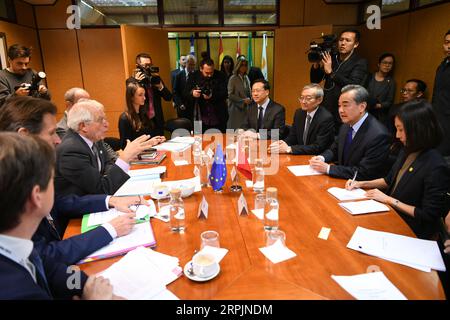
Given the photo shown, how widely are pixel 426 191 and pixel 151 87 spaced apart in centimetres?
335

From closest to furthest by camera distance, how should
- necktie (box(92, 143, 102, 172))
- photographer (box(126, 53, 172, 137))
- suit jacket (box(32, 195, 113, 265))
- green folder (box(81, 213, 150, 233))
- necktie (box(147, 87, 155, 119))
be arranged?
suit jacket (box(32, 195, 113, 265)) → green folder (box(81, 213, 150, 233)) → necktie (box(92, 143, 102, 172)) → photographer (box(126, 53, 172, 137)) → necktie (box(147, 87, 155, 119))

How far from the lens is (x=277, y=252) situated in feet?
4.18

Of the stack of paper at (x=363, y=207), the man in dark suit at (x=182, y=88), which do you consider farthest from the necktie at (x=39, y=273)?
the man in dark suit at (x=182, y=88)

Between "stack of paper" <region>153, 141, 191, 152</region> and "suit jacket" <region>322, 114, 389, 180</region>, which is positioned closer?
"suit jacket" <region>322, 114, 389, 180</region>

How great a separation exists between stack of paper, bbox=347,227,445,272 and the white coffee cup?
59cm

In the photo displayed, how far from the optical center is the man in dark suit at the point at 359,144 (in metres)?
2.19

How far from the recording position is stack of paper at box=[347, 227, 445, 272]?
46.5 inches

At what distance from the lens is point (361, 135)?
7.55 ft

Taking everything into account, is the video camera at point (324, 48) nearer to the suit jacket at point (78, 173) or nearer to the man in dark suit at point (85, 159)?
the man in dark suit at point (85, 159)

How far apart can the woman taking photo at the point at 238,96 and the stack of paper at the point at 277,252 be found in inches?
103

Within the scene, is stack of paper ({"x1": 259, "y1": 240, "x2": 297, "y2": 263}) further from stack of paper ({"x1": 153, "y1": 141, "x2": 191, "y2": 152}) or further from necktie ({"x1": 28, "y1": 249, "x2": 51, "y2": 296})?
stack of paper ({"x1": 153, "y1": 141, "x2": 191, "y2": 152})

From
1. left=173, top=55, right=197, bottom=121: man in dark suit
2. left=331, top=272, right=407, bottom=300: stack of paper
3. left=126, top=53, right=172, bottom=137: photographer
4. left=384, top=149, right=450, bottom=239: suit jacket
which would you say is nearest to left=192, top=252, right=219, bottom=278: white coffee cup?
left=331, top=272, right=407, bottom=300: stack of paper
